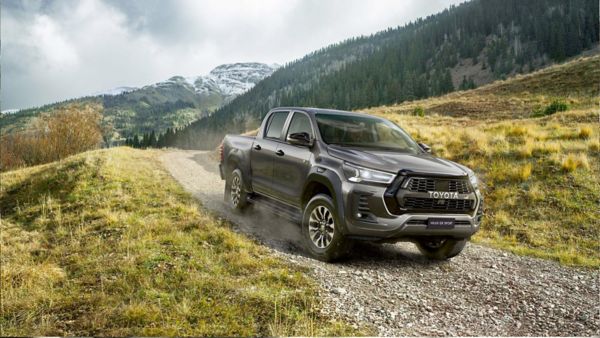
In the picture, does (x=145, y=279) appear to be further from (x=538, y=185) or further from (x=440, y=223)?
(x=538, y=185)

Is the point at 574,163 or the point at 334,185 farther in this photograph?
the point at 574,163

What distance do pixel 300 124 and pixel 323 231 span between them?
203 cm

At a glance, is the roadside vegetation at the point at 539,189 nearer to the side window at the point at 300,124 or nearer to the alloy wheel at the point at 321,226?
the alloy wheel at the point at 321,226

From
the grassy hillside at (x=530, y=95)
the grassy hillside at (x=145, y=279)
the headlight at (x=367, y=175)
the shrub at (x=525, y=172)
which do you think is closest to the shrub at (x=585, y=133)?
the shrub at (x=525, y=172)

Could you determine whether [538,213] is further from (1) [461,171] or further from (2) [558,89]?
(2) [558,89]

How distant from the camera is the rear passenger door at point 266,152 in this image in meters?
7.44

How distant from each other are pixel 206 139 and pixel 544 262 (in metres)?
128

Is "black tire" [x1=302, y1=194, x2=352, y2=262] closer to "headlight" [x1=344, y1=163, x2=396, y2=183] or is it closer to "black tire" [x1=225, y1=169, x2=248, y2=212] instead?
"headlight" [x1=344, y1=163, x2=396, y2=183]

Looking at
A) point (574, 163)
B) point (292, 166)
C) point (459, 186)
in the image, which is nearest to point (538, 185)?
point (574, 163)

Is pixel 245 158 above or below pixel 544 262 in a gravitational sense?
above

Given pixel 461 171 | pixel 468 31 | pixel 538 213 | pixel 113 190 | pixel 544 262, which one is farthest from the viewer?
pixel 468 31

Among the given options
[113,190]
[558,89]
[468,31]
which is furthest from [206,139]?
[113,190]

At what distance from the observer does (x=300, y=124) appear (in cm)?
701

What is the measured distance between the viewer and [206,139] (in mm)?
130125
